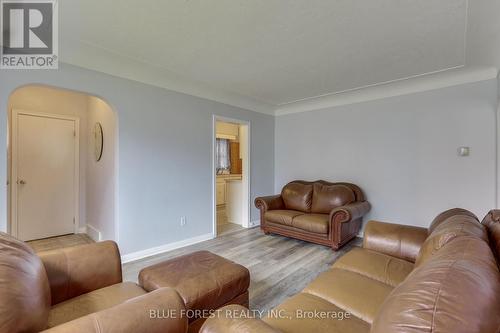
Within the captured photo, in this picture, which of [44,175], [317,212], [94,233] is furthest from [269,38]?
[44,175]

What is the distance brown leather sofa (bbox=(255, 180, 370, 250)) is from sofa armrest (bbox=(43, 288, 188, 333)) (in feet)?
8.69

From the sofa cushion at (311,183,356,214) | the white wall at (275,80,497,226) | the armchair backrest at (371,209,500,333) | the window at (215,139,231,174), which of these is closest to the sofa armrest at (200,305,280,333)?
the armchair backrest at (371,209,500,333)

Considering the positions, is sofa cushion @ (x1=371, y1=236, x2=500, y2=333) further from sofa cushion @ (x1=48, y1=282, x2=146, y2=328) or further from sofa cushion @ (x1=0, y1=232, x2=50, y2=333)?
sofa cushion @ (x1=48, y1=282, x2=146, y2=328)

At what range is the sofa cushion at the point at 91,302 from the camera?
1.21 m

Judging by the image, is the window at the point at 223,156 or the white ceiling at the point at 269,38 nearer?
the white ceiling at the point at 269,38

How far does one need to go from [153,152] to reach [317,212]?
2.74 m

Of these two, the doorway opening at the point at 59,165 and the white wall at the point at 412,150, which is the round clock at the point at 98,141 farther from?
the white wall at the point at 412,150

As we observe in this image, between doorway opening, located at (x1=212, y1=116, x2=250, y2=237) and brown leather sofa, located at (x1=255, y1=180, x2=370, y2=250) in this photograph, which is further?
doorway opening, located at (x1=212, y1=116, x2=250, y2=237)

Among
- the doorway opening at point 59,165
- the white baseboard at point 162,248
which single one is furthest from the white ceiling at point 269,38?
the white baseboard at point 162,248

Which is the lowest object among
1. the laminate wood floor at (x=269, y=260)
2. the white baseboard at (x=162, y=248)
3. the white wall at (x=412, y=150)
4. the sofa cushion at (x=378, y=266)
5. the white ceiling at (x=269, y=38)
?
the laminate wood floor at (x=269, y=260)

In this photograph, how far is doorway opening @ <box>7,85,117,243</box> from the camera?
134 inches

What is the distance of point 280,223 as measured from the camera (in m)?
3.80

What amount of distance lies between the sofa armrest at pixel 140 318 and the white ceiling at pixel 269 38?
6.31 feet

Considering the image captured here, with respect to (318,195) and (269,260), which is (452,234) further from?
(318,195)
